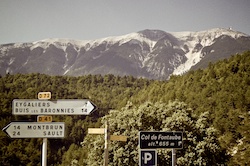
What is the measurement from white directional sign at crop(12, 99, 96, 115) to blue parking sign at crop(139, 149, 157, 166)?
73.9 inches

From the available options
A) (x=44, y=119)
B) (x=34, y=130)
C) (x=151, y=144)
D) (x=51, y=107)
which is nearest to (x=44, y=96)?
(x=51, y=107)

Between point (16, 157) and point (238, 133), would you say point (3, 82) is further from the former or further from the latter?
point (238, 133)

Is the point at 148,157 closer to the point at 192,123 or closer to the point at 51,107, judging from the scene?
the point at 51,107

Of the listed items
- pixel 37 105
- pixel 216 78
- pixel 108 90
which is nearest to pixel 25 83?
pixel 108 90

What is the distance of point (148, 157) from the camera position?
9.11 meters

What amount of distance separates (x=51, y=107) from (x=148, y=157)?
3.06 m

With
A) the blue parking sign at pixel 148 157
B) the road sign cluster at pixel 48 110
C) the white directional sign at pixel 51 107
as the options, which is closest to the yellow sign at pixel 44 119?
the road sign cluster at pixel 48 110

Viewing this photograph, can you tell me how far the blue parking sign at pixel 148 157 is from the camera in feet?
29.7

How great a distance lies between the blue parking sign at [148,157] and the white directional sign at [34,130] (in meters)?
2.29

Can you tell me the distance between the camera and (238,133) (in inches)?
1378

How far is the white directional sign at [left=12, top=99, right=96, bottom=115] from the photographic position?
379 inches

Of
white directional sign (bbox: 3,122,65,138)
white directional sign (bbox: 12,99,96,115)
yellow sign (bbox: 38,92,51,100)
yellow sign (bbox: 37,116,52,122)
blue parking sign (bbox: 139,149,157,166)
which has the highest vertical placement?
yellow sign (bbox: 38,92,51,100)

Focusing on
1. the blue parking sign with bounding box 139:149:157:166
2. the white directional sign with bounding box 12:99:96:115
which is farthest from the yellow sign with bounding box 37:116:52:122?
the blue parking sign with bounding box 139:149:157:166

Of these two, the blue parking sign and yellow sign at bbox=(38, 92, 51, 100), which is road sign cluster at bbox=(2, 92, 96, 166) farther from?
the blue parking sign
